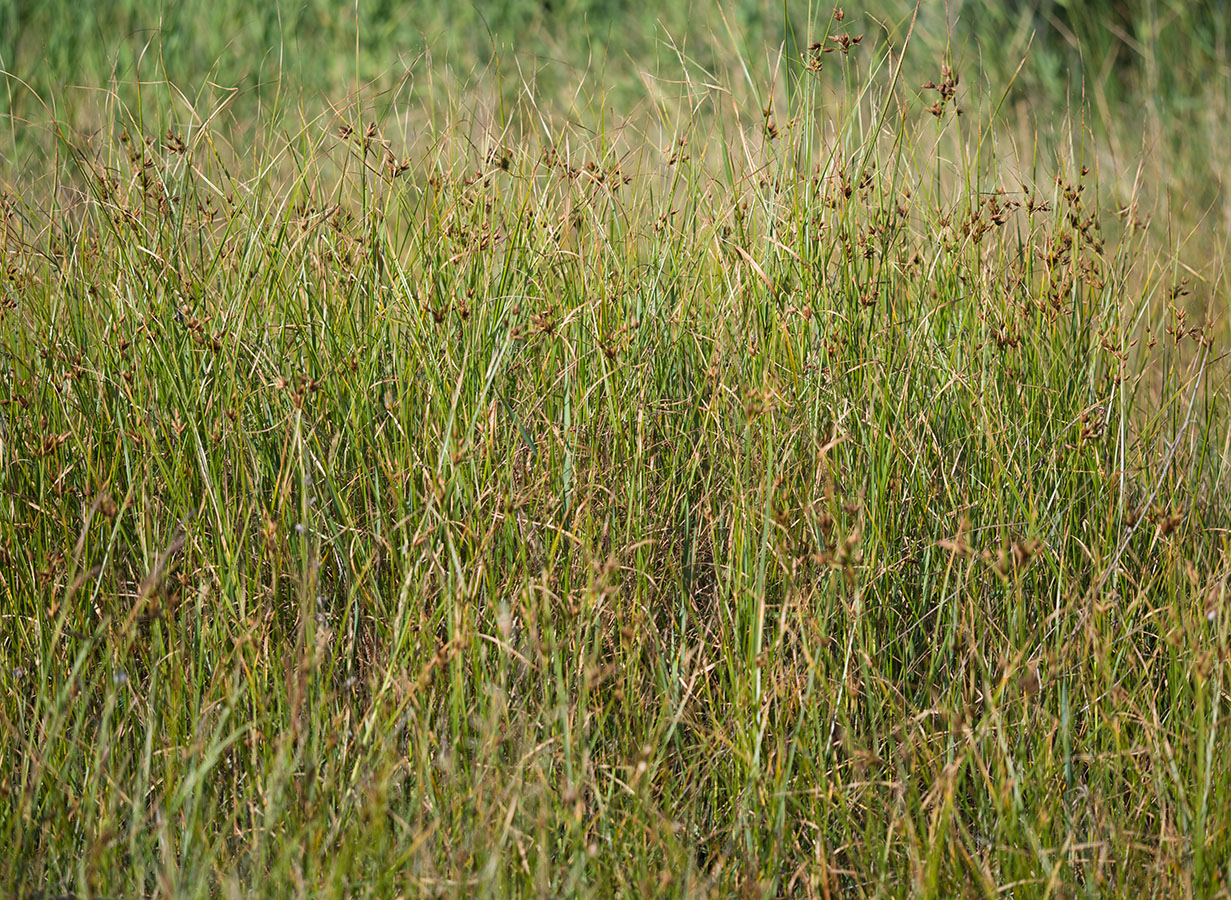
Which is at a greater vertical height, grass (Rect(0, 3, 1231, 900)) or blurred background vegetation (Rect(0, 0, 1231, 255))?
blurred background vegetation (Rect(0, 0, 1231, 255))

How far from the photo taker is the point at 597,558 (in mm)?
1807

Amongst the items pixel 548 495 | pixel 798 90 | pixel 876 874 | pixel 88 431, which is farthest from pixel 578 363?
pixel 876 874

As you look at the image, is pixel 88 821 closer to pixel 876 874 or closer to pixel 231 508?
pixel 231 508

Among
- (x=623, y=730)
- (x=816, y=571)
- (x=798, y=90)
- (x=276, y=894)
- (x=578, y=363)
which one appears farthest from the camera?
(x=798, y=90)

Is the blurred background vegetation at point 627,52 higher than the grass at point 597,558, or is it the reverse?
the blurred background vegetation at point 627,52

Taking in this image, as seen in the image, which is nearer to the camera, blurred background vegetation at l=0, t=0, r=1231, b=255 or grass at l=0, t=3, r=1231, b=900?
grass at l=0, t=3, r=1231, b=900

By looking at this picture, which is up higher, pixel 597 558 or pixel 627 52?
pixel 627 52

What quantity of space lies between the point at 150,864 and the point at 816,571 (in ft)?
3.59

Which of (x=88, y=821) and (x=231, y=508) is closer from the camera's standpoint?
(x=88, y=821)

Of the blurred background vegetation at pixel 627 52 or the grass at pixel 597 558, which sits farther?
the blurred background vegetation at pixel 627 52

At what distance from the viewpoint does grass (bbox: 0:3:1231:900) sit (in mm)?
1461

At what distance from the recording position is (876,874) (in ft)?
5.01

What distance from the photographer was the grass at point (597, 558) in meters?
1.46

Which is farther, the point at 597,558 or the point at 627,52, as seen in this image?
the point at 627,52
